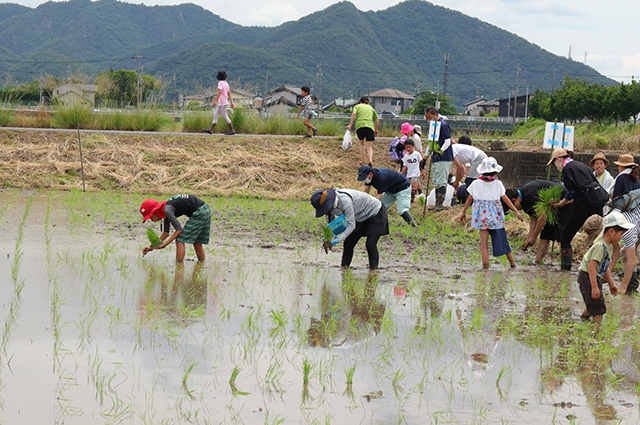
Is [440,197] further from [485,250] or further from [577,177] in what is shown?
[577,177]

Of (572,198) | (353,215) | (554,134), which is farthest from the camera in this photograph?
(554,134)

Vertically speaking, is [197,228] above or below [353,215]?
below

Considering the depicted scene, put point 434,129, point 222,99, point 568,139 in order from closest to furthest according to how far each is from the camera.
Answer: point 568,139
point 434,129
point 222,99

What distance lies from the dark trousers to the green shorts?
4.61m

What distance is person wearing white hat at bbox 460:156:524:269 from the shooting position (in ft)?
29.8

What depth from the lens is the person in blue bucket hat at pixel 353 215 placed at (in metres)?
7.93

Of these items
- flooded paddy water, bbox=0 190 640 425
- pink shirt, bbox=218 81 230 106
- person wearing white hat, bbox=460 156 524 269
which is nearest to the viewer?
flooded paddy water, bbox=0 190 640 425

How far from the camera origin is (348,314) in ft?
21.7

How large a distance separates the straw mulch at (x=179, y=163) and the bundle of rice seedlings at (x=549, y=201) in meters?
7.16

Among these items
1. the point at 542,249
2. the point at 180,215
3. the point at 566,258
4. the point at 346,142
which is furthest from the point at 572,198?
the point at 346,142

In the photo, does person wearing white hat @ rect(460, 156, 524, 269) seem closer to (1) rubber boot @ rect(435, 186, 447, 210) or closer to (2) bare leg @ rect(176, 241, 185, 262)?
(2) bare leg @ rect(176, 241, 185, 262)

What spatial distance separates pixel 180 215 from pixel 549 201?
15.4 feet

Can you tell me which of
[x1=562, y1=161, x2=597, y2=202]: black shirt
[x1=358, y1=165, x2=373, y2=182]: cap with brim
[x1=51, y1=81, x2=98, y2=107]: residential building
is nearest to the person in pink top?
[x1=51, y1=81, x2=98, y2=107]: residential building

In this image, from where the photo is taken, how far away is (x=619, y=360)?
555 cm
